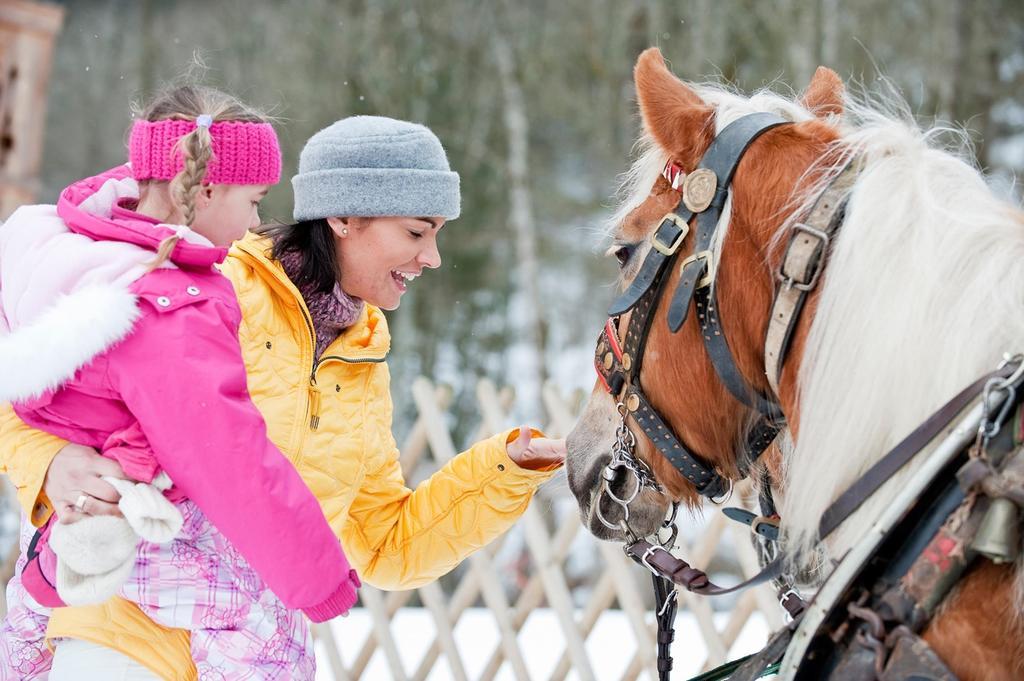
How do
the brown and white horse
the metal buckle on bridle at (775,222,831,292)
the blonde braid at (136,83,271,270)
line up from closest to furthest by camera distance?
the brown and white horse
the metal buckle on bridle at (775,222,831,292)
the blonde braid at (136,83,271,270)

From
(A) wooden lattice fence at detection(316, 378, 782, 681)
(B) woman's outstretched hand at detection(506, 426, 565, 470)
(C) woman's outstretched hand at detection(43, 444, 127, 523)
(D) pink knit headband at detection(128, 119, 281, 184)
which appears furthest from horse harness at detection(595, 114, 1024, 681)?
(A) wooden lattice fence at detection(316, 378, 782, 681)

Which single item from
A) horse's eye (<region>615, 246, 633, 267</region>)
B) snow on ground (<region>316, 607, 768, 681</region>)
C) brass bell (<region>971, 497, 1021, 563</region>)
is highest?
horse's eye (<region>615, 246, 633, 267</region>)

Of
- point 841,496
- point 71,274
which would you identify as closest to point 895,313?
point 841,496

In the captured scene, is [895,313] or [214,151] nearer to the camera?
[895,313]

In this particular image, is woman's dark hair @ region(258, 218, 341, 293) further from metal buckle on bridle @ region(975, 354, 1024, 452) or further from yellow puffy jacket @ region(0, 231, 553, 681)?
metal buckle on bridle @ region(975, 354, 1024, 452)

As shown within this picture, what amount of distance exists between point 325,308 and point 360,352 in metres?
0.10

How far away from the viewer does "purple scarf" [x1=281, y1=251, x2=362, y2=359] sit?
1.93 metres

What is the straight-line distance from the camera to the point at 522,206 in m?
8.96

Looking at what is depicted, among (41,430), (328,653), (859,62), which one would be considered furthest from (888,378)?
(859,62)

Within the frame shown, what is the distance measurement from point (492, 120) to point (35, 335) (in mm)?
8816

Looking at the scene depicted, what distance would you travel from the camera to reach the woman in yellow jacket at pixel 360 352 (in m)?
1.85

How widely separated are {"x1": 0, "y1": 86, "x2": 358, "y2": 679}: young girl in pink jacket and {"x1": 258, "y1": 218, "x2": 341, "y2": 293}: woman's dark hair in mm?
239

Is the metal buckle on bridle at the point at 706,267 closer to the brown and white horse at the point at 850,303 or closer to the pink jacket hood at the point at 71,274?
the brown and white horse at the point at 850,303

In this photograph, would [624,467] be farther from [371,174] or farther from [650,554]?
[371,174]
